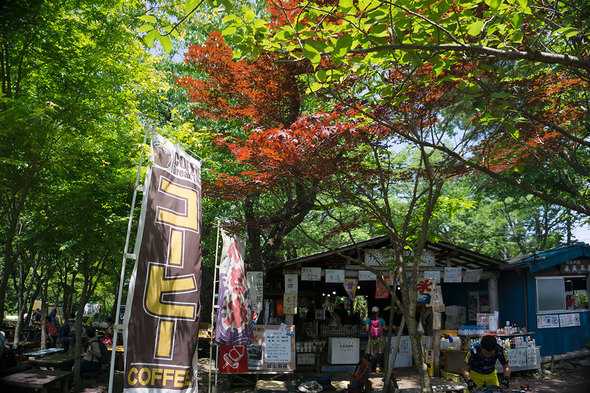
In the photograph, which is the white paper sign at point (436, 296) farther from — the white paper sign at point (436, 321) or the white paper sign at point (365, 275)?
the white paper sign at point (365, 275)

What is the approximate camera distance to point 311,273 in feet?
42.3

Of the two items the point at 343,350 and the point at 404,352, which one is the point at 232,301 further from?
the point at 404,352

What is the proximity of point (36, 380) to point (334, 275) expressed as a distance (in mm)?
8288

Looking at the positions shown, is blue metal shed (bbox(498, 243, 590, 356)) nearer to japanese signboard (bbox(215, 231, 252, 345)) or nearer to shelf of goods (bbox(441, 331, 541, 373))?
shelf of goods (bbox(441, 331, 541, 373))

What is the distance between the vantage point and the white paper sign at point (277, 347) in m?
11.5

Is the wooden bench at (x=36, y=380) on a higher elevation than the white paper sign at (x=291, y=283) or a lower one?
lower

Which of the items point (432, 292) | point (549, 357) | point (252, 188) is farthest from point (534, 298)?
point (252, 188)

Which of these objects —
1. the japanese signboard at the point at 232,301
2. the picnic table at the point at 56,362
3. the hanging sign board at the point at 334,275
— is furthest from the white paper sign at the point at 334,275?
the picnic table at the point at 56,362

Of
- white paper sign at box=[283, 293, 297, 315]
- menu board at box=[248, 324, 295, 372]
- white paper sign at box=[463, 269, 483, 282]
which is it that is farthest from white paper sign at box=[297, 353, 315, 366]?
white paper sign at box=[463, 269, 483, 282]

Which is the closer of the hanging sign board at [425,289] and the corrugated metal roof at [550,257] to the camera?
the hanging sign board at [425,289]

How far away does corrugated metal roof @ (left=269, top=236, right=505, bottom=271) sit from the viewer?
42.1ft

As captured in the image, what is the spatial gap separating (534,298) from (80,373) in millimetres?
14100

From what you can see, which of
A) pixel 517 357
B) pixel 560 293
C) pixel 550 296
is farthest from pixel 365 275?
pixel 560 293

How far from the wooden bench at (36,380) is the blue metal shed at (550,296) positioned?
1362 centimetres
